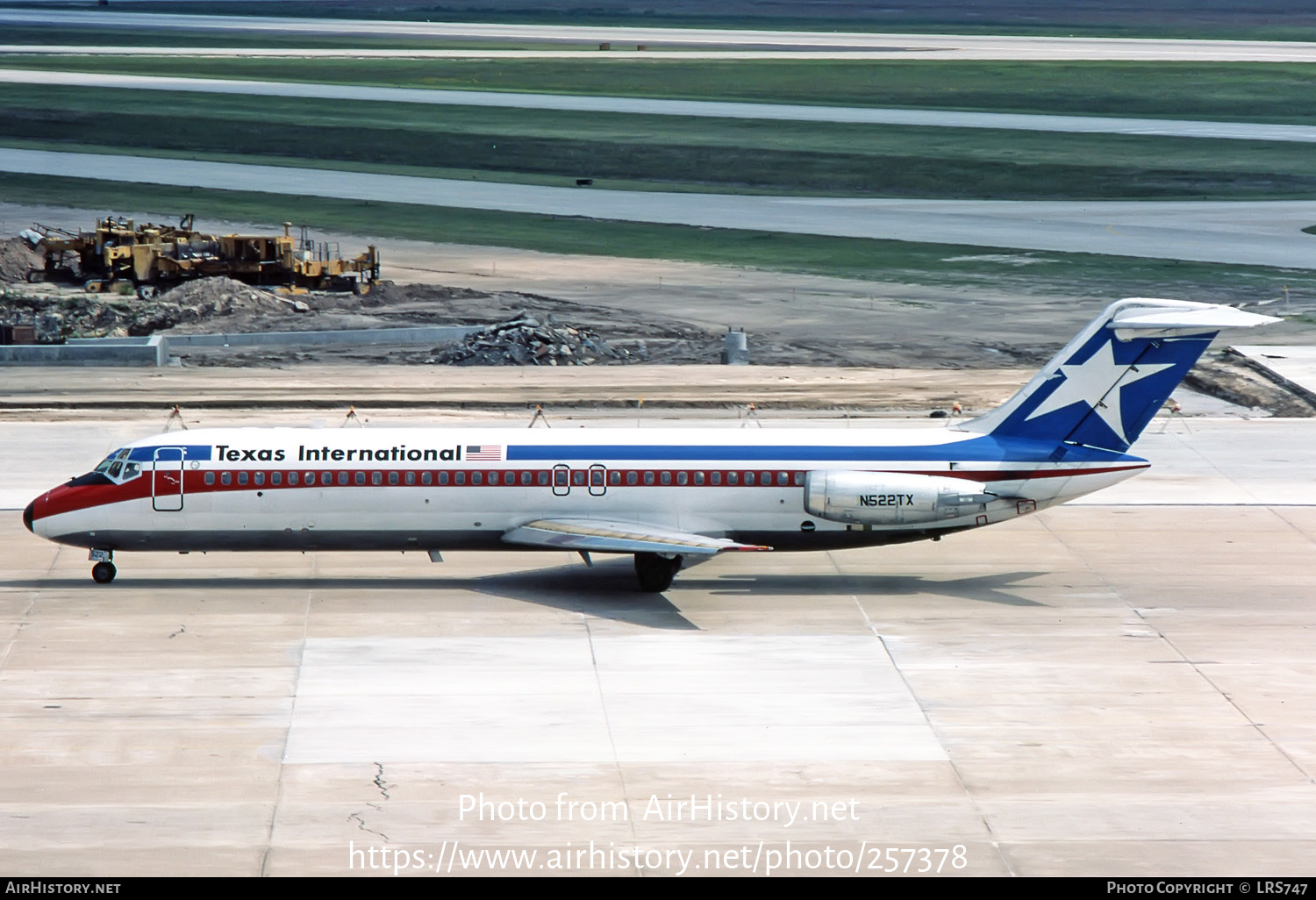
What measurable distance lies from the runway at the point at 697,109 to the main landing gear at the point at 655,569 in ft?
267

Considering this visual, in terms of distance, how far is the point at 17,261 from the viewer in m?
68.9

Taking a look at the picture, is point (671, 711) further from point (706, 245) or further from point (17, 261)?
point (17, 261)

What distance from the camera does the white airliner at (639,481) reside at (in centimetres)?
3178

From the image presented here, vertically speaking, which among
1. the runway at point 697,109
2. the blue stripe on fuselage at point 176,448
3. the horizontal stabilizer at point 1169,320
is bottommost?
the blue stripe on fuselage at point 176,448

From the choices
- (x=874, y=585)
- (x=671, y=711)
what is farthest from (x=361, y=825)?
(x=874, y=585)

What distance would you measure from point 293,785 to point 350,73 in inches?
4944

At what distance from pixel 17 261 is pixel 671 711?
52.0 meters

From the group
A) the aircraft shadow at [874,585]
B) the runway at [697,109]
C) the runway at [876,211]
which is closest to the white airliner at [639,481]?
the aircraft shadow at [874,585]

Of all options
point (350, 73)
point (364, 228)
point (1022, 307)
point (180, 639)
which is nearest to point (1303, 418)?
point (1022, 307)

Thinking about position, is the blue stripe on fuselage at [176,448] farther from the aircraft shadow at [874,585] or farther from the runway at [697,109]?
the runway at [697,109]

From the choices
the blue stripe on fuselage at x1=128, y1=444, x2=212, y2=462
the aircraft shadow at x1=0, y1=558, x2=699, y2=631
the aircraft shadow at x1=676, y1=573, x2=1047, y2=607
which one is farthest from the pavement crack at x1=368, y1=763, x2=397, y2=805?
the blue stripe on fuselage at x1=128, y1=444, x2=212, y2=462

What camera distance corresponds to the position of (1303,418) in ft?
163

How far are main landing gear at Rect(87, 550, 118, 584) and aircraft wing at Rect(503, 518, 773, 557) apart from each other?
7.67 meters

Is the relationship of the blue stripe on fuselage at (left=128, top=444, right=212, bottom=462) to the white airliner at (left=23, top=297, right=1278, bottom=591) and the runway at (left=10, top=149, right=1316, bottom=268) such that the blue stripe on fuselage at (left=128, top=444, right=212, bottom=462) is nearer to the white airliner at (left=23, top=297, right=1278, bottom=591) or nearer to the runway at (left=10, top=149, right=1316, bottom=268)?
the white airliner at (left=23, top=297, right=1278, bottom=591)
